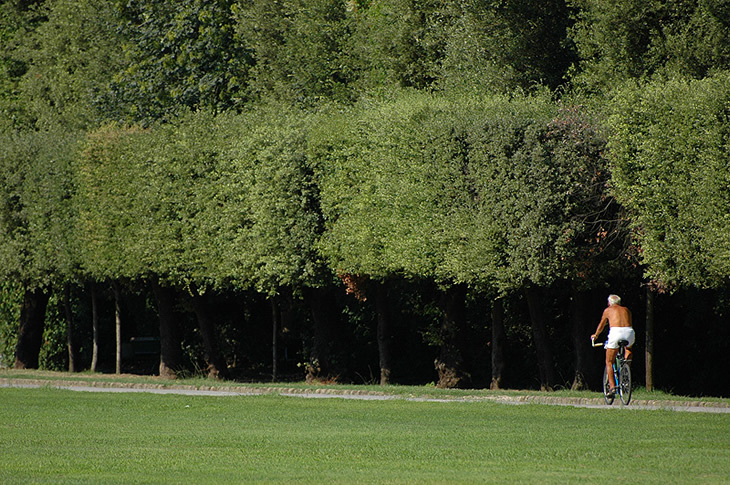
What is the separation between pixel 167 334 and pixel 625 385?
1716cm

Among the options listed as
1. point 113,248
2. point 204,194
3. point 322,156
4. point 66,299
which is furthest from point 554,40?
point 66,299

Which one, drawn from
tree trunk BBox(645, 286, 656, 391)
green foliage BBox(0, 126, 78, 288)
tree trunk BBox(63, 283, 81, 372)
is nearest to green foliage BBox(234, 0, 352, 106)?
green foliage BBox(0, 126, 78, 288)

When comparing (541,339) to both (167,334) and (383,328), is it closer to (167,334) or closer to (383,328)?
(383,328)

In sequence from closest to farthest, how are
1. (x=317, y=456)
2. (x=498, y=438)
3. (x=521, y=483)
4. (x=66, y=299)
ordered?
1. (x=521, y=483)
2. (x=317, y=456)
3. (x=498, y=438)
4. (x=66, y=299)

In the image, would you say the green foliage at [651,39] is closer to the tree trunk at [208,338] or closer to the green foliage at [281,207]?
the green foliage at [281,207]

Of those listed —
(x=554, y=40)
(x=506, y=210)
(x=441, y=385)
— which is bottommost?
(x=441, y=385)

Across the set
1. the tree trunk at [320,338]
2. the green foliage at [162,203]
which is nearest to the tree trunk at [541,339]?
the tree trunk at [320,338]

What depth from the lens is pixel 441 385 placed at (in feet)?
99.5

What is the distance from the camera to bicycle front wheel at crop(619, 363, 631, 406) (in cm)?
2239

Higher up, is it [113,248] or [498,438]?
[113,248]

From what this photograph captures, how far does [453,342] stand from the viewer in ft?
99.2

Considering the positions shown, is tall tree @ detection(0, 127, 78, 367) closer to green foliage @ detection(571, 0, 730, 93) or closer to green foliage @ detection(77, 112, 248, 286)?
green foliage @ detection(77, 112, 248, 286)

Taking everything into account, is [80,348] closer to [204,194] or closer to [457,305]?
[204,194]

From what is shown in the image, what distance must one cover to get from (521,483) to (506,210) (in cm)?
1477
